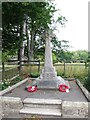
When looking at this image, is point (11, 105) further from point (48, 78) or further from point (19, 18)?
point (19, 18)

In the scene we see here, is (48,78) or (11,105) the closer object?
(11,105)

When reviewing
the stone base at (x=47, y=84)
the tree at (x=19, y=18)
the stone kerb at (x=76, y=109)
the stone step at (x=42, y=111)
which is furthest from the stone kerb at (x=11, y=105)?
the tree at (x=19, y=18)

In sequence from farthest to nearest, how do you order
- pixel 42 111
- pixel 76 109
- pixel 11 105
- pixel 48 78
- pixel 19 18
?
pixel 19 18 → pixel 48 78 → pixel 11 105 → pixel 42 111 → pixel 76 109

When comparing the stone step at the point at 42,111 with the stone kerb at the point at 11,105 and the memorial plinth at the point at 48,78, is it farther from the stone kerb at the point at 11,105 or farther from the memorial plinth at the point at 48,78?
the memorial plinth at the point at 48,78

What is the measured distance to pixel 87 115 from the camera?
469cm

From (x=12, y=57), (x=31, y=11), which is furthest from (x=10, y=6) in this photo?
(x=12, y=57)

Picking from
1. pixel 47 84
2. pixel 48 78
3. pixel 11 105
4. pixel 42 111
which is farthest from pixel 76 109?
pixel 48 78

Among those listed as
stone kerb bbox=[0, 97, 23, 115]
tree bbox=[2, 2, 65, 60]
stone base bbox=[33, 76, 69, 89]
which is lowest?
stone kerb bbox=[0, 97, 23, 115]

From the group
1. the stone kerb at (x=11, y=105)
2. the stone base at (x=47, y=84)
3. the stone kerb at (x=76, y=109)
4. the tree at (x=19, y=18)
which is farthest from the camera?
the tree at (x=19, y=18)

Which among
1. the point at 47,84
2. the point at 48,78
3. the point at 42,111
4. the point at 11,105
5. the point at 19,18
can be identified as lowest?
the point at 42,111

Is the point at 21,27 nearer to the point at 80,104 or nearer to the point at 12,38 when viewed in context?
the point at 12,38

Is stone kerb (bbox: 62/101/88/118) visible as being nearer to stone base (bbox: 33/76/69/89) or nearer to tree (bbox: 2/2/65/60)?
stone base (bbox: 33/76/69/89)

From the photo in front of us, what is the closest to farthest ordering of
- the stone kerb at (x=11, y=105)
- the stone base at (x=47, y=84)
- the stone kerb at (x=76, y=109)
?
the stone kerb at (x=76, y=109), the stone kerb at (x=11, y=105), the stone base at (x=47, y=84)

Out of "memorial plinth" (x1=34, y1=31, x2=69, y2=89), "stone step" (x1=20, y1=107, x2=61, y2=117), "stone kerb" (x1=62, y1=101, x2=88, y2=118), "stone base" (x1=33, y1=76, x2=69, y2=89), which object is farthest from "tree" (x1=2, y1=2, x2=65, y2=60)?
"stone kerb" (x1=62, y1=101, x2=88, y2=118)
